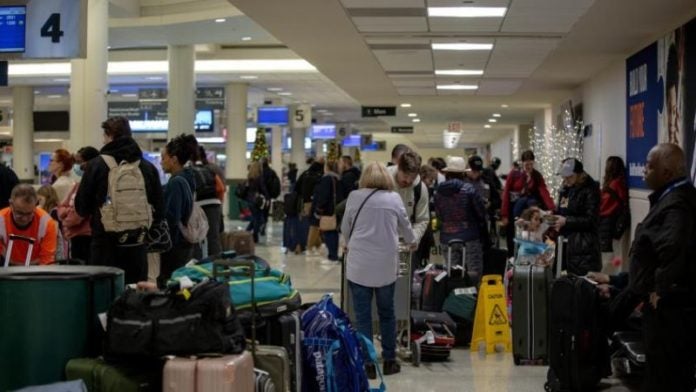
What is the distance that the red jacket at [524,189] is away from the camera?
1260 cm

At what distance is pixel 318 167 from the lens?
57.9 feet

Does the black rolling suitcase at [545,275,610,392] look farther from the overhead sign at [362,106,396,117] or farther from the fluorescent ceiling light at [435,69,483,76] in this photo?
the overhead sign at [362,106,396,117]

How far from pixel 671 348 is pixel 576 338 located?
1302 millimetres

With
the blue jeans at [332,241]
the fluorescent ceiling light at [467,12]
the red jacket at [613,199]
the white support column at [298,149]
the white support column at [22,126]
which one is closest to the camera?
the fluorescent ceiling light at [467,12]

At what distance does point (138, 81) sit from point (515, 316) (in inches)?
828

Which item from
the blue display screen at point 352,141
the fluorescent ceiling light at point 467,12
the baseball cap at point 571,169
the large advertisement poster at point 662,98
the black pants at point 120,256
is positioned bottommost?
the black pants at point 120,256

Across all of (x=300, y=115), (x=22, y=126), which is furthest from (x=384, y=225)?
(x=300, y=115)

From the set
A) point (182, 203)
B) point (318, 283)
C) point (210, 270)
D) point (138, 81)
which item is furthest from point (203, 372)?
point (138, 81)

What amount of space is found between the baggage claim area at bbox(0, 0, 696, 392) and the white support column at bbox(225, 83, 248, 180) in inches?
268

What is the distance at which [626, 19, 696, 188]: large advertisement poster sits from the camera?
9938 millimetres

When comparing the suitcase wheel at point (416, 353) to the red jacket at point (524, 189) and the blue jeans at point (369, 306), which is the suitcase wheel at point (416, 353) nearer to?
the blue jeans at point (369, 306)

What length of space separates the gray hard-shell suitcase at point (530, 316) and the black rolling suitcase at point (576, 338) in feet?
3.41

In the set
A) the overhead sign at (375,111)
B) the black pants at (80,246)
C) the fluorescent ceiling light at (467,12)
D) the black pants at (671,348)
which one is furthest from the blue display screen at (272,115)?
the black pants at (671,348)

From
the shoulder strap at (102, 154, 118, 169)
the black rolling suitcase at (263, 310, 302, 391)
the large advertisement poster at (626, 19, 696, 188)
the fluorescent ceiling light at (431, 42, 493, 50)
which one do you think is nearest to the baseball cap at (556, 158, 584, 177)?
the large advertisement poster at (626, 19, 696, 188)
